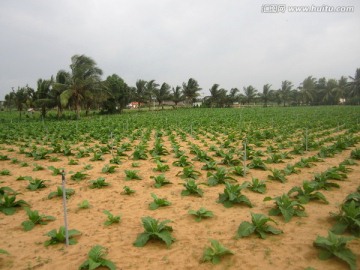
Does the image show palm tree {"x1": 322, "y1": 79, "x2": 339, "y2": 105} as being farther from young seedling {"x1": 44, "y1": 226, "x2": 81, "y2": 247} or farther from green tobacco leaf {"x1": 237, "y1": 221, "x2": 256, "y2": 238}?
young seedling {"x1": 44, "y1": 226, "x2": 81, "y2": 247}

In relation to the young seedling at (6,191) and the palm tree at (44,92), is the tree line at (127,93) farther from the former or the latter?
the young seedling at (6,191)

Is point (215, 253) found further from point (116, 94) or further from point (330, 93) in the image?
point (330, 93)

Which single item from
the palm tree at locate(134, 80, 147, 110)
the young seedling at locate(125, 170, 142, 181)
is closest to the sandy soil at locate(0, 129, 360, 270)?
the young seedling at locate(125, 170, 142, 181)

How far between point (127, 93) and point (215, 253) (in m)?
42.6

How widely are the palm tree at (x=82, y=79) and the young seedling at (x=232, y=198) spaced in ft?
90.2

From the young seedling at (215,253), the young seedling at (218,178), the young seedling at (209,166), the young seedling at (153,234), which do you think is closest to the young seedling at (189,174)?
the young seedling at (209,166)

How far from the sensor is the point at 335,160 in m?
9.57

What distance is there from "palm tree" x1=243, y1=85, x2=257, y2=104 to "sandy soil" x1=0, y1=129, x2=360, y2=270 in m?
66.8

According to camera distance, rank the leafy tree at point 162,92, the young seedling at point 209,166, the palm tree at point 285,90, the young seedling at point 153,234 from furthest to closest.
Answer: the palm tree at point 285,90
the leafy tree at point 162,92
the young seedling at point 209,166
the young seedling at point 153,234

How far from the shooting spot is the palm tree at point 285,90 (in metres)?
73.1

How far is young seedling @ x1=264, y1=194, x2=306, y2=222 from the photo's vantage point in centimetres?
499

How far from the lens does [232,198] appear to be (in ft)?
18.5

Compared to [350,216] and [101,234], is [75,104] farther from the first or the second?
[350,216]

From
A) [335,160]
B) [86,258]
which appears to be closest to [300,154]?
[335,160]
